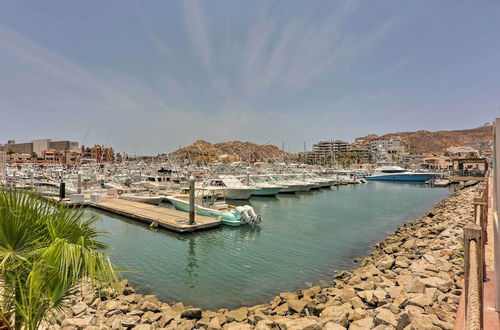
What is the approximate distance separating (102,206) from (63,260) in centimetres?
3026

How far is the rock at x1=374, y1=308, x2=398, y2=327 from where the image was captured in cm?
717

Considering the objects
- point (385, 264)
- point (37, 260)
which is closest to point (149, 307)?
point (37, 260)

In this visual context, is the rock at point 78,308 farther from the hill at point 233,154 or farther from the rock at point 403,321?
the hill at point 233,154

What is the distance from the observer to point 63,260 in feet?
11.3

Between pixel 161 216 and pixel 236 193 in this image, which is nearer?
pixel 161 216

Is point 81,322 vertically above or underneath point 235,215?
underneath

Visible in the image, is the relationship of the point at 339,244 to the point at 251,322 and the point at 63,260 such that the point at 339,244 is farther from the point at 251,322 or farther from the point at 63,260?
the point at 63,260

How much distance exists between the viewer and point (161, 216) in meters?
24.4

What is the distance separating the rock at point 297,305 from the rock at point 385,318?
2.83 metres

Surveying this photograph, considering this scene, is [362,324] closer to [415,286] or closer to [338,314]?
[338,314]

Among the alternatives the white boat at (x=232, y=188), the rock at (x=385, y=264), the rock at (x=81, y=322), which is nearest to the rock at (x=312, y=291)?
the rock at (x=385, y=264)

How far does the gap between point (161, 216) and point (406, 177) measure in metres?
85.6

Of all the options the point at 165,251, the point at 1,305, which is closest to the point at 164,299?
the point at 165,251

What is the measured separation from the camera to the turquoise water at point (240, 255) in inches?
487
